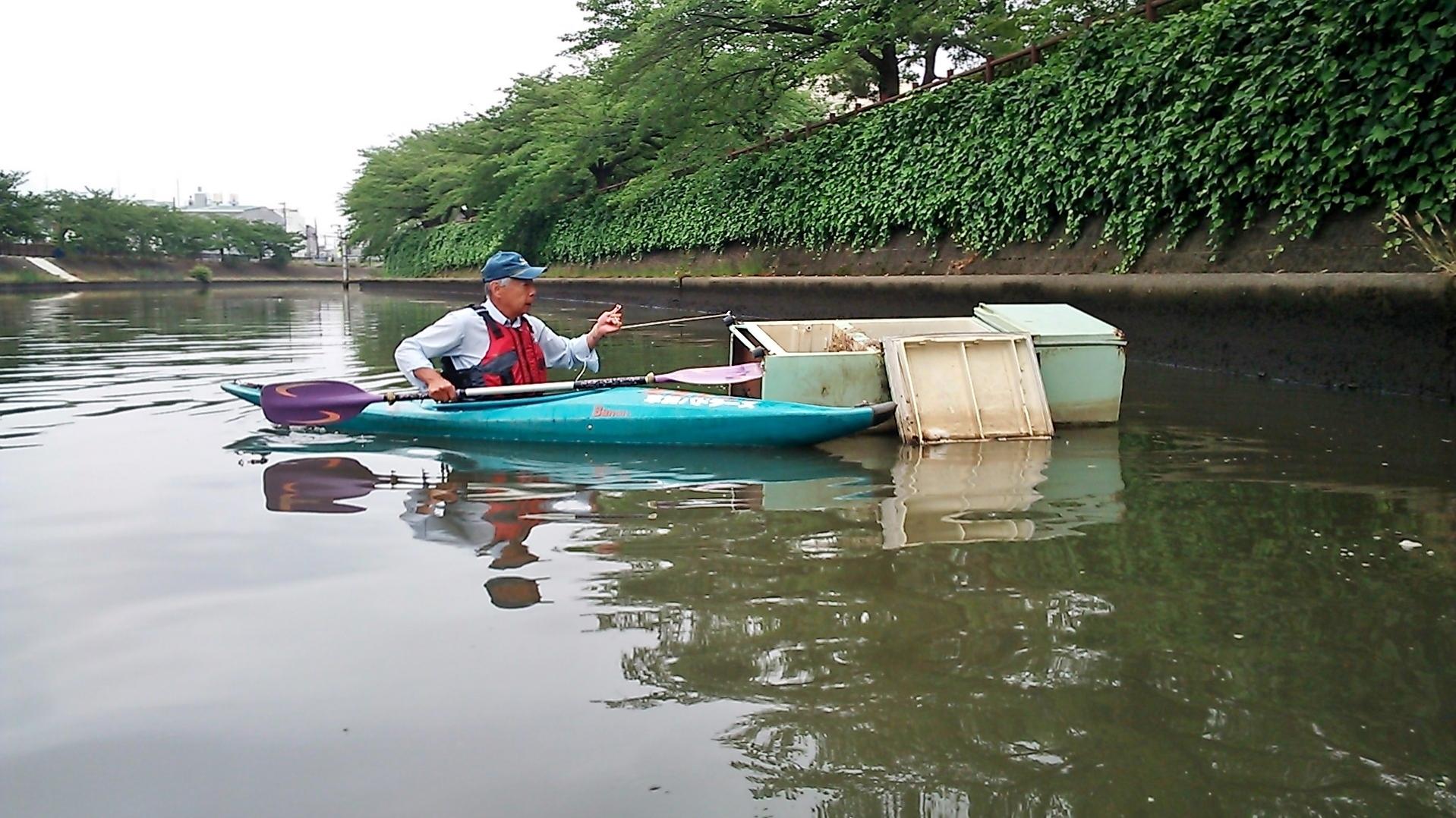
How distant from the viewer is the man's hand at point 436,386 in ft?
21.9

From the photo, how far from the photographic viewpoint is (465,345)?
7176mm

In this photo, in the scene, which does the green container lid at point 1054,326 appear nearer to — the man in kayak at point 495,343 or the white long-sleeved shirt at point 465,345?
the man in kayak at point 495,343

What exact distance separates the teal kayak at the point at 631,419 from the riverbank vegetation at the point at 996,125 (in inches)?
165

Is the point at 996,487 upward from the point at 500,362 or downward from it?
downward

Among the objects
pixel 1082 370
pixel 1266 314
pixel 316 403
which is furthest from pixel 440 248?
pixel 1082 370

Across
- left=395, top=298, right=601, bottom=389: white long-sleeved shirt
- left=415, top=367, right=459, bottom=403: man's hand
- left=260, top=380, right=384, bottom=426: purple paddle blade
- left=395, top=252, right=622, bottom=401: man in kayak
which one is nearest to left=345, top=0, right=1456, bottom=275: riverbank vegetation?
left=395, top=252, right=622, bottom=401: man in kayak

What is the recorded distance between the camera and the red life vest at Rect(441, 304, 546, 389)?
7.20 meters

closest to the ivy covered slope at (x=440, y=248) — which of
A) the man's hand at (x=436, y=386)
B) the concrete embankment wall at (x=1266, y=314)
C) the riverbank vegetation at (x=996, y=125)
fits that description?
the riverbank vegetation at (x=996, y=125)

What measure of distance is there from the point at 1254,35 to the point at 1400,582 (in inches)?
270

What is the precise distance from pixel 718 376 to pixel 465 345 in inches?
62.1

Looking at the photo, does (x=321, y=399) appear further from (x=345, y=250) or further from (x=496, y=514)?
(x=345, y=250)

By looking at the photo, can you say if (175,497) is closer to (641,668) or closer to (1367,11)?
(641,668)

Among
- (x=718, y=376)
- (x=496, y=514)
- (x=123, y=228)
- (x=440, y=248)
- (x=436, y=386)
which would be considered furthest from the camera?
(x=123, y=228)

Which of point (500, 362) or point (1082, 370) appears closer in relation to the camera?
point (1082, 370)
